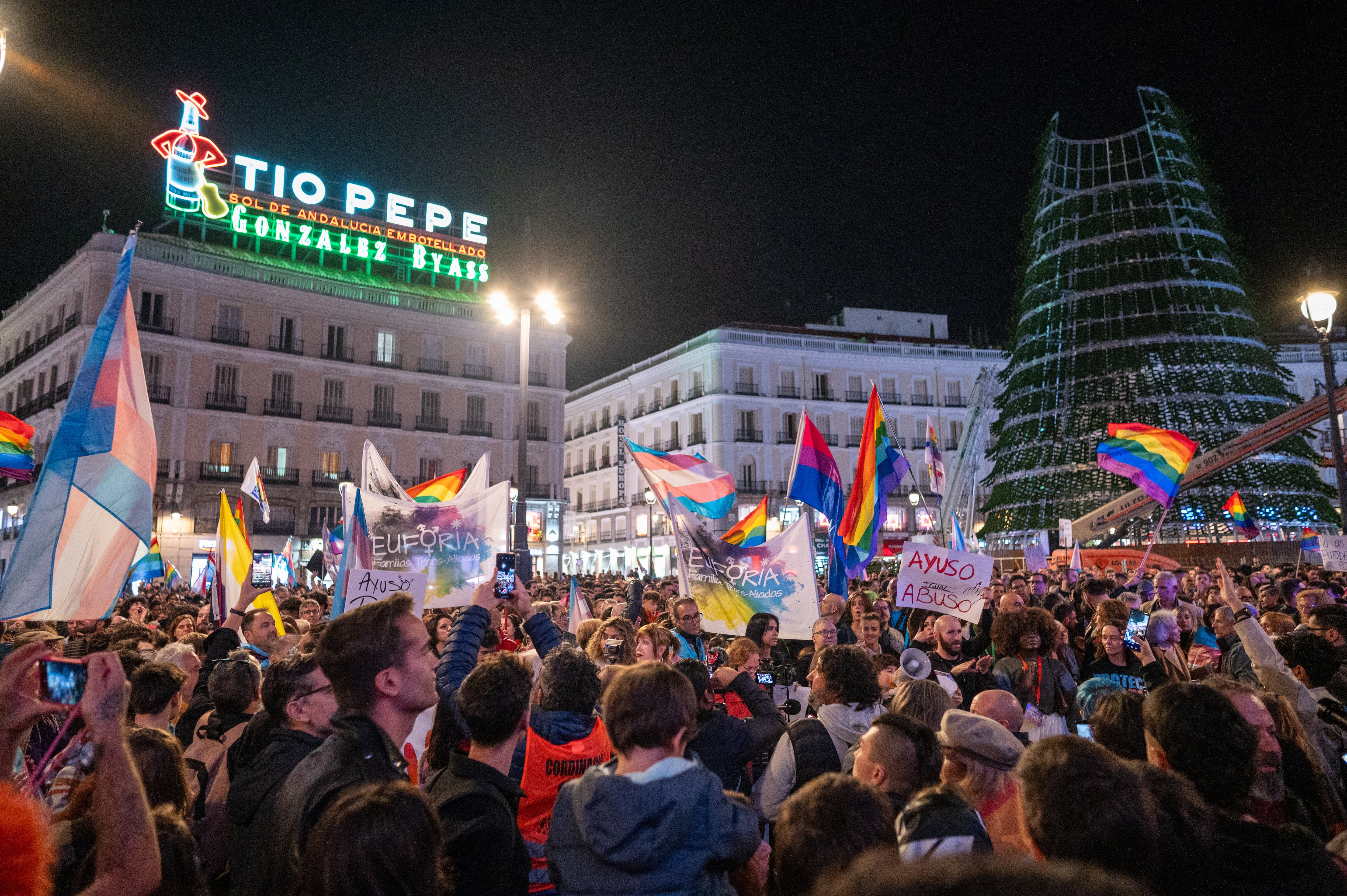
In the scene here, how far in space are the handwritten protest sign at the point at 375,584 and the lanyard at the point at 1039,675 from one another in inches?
189

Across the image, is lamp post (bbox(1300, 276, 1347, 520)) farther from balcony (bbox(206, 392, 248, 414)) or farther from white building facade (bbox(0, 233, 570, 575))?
balcony (bbox(206, 392, 248, 414))

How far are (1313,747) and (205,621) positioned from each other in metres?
11.3

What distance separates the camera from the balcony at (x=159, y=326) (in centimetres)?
3950

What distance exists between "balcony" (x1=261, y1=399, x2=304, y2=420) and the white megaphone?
141 ft

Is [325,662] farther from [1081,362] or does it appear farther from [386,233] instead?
[386,233]

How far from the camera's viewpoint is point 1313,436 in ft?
92.2

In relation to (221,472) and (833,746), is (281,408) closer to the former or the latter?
(221,472)

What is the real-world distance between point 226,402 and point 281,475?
4.31m

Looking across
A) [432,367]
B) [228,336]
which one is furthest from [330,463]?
[228,336]

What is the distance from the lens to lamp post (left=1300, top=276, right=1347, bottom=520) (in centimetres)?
1194

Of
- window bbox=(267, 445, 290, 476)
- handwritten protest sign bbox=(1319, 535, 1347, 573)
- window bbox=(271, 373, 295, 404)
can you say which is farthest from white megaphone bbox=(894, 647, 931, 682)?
window bbox=(271, 373, 295, 404)

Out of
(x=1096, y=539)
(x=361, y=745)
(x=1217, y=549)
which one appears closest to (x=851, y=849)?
(x=361, y=745)

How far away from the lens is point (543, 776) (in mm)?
3686

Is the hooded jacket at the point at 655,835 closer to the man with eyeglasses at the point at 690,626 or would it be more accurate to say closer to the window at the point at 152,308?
the man with eyeglasses at the point at 690,626
